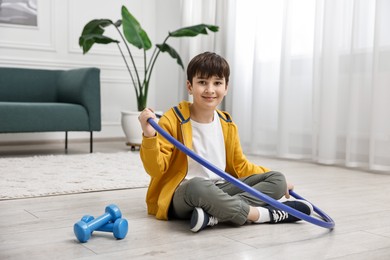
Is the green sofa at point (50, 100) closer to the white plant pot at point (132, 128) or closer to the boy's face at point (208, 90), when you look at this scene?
the white plant pot at point (132, 128)

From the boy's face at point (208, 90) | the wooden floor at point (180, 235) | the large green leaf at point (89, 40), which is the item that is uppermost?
the large green leaf at point (89, 40)

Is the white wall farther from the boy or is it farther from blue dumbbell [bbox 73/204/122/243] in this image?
blue dumbbell [bbox 73/204/122/243]

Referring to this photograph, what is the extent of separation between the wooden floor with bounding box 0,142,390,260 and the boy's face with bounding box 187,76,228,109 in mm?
401

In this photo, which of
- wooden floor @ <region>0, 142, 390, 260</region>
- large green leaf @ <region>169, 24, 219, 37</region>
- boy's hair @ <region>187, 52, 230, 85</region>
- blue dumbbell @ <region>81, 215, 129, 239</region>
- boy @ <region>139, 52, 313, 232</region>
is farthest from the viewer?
large green leaf @ <region>169, 24, 219, 37</region>

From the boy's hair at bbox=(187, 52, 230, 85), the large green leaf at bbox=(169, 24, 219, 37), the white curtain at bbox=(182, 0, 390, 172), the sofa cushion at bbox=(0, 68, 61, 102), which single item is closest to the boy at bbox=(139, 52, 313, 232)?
the boy's hair at bbox=(187, 52, 230, 85)

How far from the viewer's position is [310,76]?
134 inches

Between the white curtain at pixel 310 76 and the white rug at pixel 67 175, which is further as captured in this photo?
the white curtain at pixel 310 76

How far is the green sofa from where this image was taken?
3412 mm

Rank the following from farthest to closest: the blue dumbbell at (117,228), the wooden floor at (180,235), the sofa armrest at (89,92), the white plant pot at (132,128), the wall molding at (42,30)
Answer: the wall molding at (42,30) < the white plant pot at (132,128) < the sofa armrest at (89,92) < the blue dumbbell at (117,228) < the wooden floor at (180,235)

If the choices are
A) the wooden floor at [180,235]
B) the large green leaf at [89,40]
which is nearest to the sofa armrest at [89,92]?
the large green leaf at [89,40]

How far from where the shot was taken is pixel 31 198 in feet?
6.78

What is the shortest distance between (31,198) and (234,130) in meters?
0.92

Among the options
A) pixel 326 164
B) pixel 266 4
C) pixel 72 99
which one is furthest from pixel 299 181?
pixel 72 99

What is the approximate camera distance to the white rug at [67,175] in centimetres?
222
